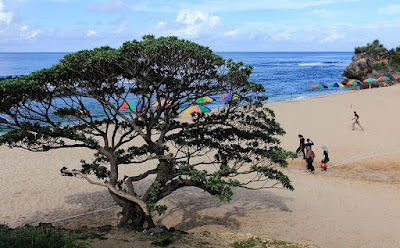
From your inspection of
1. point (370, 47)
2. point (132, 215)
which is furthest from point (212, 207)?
point (370, 47)

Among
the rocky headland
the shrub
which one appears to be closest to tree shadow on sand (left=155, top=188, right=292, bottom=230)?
the rocky headland

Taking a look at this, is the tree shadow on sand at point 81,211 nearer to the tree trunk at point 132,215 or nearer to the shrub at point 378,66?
the tree trunk at point 132,215

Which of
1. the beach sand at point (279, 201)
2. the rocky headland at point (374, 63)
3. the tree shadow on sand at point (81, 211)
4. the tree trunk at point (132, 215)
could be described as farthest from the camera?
the rocky headland at point (374, 63)

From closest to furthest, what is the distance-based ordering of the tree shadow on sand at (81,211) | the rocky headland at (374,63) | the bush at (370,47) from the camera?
the tree shadow on sand at (81,211) → the rocky headland at (374,63) → the bush at (370,47)

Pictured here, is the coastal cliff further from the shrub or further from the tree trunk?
the tree trunk

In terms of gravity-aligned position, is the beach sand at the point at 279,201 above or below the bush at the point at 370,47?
below

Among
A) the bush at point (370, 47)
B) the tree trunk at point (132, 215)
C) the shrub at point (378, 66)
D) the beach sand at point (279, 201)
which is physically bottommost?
the beach sand at point (279, 201)

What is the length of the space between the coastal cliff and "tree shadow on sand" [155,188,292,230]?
63.4 meters

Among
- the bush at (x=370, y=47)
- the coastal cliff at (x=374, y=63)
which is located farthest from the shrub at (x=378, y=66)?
the bush at (x=370, y=47)

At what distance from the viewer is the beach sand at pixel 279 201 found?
1285cm

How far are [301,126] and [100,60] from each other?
2445 cm

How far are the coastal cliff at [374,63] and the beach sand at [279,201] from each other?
5177 cm

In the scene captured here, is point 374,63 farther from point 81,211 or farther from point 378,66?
point 81,211

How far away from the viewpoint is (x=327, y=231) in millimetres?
12602
